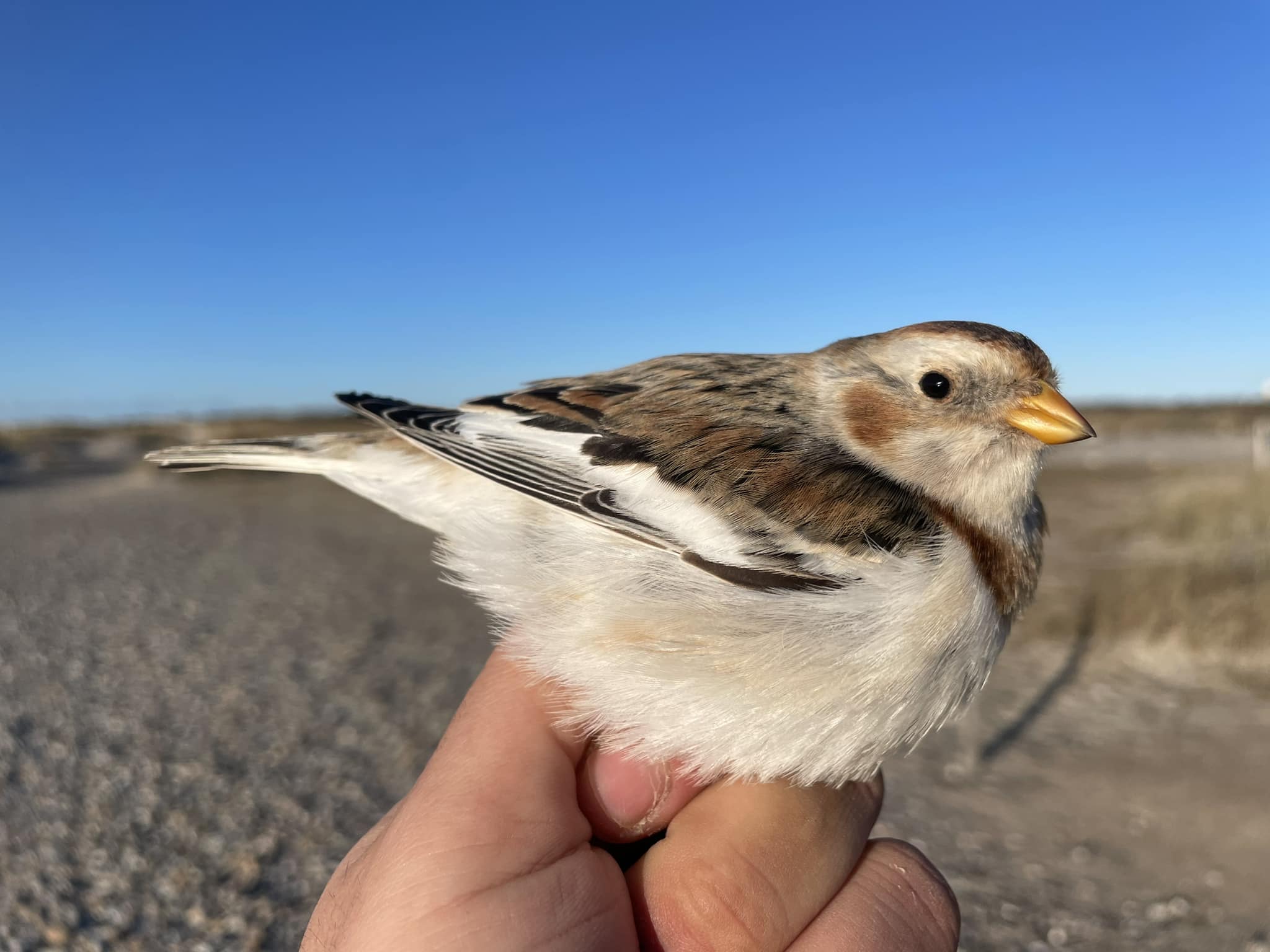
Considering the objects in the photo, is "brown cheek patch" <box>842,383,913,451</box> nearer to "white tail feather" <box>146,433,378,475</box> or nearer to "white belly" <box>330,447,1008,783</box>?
"white belly" <box>330,447,1008,783</box>

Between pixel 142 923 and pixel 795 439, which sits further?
pixel 142 923

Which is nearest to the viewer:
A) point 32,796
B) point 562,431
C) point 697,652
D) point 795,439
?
point 697,652

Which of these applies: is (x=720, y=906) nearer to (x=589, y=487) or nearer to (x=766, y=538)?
(x=766, y=538)

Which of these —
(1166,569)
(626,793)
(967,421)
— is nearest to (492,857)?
(626,793)

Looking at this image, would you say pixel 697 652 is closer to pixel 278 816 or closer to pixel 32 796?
pixel 278 816

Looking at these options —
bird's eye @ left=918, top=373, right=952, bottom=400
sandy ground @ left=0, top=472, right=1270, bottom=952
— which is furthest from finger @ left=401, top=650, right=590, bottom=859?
sandy ground @ left=0, top=472, right=1270, bottom=952

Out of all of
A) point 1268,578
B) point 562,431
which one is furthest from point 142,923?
point 1268,578
